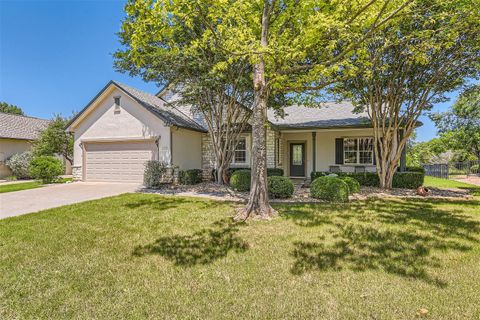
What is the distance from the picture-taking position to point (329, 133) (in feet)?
52.1

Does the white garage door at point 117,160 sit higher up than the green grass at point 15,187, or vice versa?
the white garage door at point 117,160

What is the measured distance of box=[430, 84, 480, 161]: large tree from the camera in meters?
23.1

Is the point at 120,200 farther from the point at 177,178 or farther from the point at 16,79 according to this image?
the point at 16,79

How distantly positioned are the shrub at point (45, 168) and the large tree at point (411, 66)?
14.6 meters

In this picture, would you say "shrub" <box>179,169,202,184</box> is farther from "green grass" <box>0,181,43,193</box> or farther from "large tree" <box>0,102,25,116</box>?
"large tree" <box>0,102,25,116</box>

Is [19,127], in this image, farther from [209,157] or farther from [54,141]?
[209,157]

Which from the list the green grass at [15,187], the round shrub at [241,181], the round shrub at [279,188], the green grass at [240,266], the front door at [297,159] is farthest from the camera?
the front door at [297,159]

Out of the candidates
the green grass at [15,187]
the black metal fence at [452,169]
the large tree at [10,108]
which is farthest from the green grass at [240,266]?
the large tree at [10,108]

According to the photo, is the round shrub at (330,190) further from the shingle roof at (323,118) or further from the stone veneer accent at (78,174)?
the stone veneer accent at (78,174)

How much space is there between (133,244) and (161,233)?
2.35 ft

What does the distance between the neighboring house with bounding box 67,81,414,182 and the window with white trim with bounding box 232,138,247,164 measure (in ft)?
0.20

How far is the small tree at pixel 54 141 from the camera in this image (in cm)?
1827

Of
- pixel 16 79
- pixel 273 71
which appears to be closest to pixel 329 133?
pixel 273 71

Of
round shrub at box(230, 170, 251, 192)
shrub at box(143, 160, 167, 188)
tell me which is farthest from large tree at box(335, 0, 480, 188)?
shrub at box(143, 160, 167, 188)
